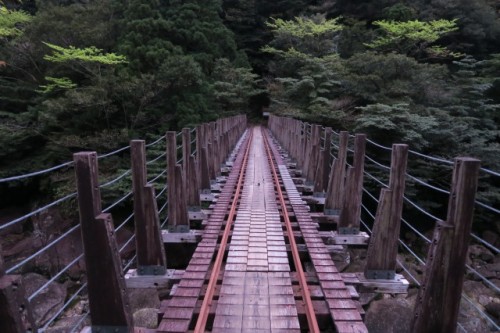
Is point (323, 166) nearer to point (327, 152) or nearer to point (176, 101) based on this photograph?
point (327, 152)

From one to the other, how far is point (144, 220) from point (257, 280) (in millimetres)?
1165

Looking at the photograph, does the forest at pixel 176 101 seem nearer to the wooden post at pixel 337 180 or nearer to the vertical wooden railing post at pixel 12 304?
the wooden post at pixel 337 180

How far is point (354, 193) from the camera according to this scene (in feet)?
14.3

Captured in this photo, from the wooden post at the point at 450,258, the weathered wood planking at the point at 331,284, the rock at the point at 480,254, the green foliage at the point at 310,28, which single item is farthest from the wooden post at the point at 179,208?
the green foliage at the point at 310,28

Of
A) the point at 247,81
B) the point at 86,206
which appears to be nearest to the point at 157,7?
the point at 247,81

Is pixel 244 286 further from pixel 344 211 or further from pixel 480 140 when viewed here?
pixel 480 140

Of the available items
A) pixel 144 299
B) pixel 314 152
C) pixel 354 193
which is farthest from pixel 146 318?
pixel 314 152

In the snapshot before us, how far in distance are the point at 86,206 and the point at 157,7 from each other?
70.0 feet

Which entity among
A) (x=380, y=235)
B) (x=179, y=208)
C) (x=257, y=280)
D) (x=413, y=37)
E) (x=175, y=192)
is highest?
(x=413, y=37)

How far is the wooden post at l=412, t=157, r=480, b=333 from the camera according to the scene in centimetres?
212

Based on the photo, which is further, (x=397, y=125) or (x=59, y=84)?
(x=59, y=84)

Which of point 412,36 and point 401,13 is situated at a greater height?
point 401,13

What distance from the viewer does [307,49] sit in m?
24.9

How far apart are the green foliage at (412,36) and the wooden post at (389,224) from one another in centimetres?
1915
